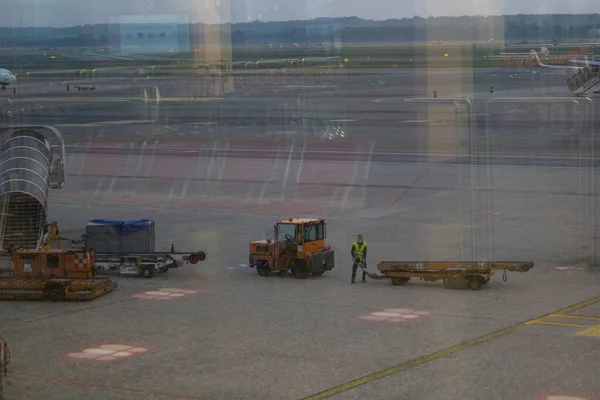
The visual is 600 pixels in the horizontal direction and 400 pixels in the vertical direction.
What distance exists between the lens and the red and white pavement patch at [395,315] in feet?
52.3

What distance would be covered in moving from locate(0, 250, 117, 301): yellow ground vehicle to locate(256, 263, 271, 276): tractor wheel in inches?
110

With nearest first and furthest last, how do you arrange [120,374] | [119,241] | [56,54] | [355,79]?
[120,374]
[119,241]
[56,54]
[355,79]

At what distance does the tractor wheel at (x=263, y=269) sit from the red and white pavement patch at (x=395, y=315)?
12.2 feet

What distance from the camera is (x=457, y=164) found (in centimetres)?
3494

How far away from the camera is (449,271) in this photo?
59.9 feet

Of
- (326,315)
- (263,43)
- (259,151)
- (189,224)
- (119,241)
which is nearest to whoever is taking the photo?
(326,315)

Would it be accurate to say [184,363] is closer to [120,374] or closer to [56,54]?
[120,374]

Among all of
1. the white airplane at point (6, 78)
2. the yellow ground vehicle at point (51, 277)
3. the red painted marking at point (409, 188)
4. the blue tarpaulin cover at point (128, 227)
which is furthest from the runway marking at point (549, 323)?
the white airplane at point (6, 78)

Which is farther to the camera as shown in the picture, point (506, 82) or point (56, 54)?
point (506, 82)

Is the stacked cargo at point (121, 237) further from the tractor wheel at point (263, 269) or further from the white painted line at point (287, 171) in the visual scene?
the white painted line at point (287, 171)

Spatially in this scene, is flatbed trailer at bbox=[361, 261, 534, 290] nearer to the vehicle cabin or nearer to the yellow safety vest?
the yellow safety vest

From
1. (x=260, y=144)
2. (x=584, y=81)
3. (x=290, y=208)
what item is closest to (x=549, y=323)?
(x=290, y=208)

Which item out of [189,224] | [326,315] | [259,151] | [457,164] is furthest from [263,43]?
[326,315]

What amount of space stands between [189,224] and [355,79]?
1973 inches
